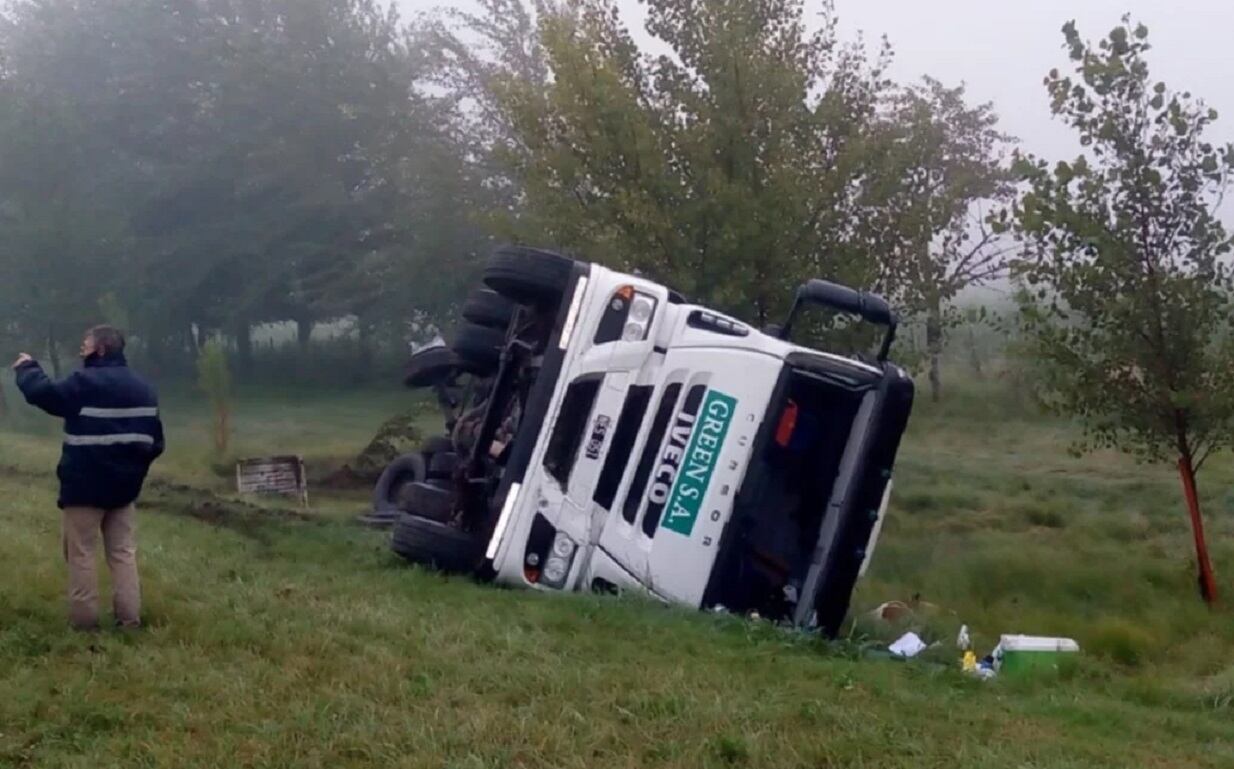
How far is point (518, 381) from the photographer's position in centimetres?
912

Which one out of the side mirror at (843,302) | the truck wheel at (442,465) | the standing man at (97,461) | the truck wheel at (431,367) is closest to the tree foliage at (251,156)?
the truck wheel at (431,367)

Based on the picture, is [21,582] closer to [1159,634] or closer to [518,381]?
[518,381]

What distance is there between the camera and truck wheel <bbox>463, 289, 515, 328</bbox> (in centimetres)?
985

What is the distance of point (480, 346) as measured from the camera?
10.2 meters

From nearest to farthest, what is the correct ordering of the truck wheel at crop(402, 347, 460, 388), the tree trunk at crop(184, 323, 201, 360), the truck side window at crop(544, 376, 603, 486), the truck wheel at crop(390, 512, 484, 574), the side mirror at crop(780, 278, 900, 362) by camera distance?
1. the truck side window at crop(544, 376, 603, 486)
2. the truck wheel at crop(390, 512, 484, 574)
3. the side mirror at crop(780, 278, 900, 362)
4. the truck wheel at crop(402, 347, 460, 388)
5. the tree trunk at crop(184, 323, 201, 360)

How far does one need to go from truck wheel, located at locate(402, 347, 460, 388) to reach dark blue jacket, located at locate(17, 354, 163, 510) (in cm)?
479

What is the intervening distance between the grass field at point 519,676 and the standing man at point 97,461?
208 millimetres

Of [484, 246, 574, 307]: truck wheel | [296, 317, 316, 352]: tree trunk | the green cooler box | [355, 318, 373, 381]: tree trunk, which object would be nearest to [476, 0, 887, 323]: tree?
[484, 246, 574, 307]: truck wheel

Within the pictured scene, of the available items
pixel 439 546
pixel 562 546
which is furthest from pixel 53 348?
pixel 562 546

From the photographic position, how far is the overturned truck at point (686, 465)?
27.3ft

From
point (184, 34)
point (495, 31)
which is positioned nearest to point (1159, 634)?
point (495, 31)

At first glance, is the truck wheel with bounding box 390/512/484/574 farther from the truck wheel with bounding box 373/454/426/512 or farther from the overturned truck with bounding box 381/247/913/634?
the truck wheel with bounding box 373/454/426/512

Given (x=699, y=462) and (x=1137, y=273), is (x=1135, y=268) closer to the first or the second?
(x=1137, y=273)

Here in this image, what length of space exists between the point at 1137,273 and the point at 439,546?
20.0 feet
